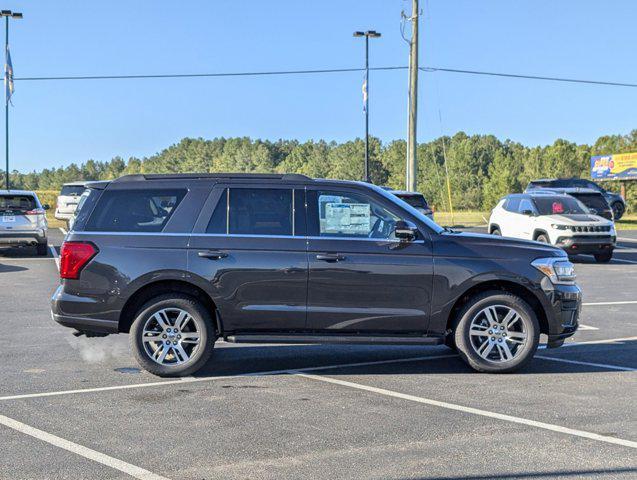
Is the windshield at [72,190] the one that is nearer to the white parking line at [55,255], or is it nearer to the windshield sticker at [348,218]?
the white parking line at [55,255]

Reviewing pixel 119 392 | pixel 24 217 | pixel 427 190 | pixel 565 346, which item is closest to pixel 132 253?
pixel 119 392

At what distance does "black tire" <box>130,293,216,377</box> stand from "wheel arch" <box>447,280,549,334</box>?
7.49 feet

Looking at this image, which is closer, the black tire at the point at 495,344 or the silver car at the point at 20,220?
the black tire at the point at 495,344

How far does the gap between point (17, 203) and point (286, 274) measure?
15.0 m

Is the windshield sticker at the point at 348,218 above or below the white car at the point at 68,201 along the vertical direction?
below

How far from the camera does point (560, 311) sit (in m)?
8.17

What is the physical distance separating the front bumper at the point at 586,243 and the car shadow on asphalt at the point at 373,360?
1086 cm

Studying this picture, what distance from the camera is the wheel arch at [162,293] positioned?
26.4ft

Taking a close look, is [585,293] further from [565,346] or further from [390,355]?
[390,355]

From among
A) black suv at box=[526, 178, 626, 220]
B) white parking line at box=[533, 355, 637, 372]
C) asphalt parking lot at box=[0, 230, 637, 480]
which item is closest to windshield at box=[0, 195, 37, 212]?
asphalt parking lot at box=[0, 230, 637, 480]

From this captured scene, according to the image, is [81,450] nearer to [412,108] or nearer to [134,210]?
[134,210]

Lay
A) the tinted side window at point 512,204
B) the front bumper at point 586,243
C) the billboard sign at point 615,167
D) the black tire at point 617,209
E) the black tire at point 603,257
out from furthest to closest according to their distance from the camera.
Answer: the billboard sign at point 615,167 → the black tire at point 617,209 → the tinted side window at point 512,204 → the black tire at point 603,257 → the front bumper at point 586,243

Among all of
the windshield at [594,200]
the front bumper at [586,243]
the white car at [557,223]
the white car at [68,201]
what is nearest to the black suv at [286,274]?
the front bumper at [586,243]

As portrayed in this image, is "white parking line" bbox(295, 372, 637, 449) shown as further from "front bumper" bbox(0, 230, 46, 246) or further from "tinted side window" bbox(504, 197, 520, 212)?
"tinted side window" bbox(504, 197, 520, 212)
